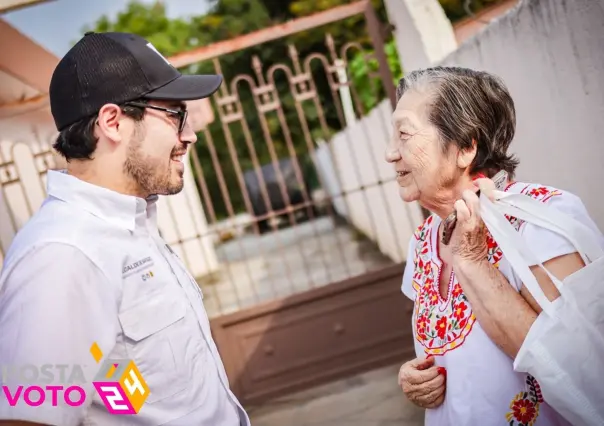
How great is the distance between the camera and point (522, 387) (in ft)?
5.20

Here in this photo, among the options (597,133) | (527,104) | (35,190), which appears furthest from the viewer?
(35,190)

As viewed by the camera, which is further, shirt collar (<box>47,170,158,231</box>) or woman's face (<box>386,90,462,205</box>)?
woman's face (<box>386,90,462,205</box>)

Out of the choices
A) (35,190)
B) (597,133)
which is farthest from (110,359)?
(35,190)

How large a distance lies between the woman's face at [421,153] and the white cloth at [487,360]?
20 cm

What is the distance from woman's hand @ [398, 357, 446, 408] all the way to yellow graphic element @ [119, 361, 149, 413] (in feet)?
2.56

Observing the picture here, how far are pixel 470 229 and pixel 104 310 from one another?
0.96 metres

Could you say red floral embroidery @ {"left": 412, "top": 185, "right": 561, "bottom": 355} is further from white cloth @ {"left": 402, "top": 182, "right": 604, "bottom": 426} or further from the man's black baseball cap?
the man's black baseball cap

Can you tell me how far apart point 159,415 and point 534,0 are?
6.57 ft

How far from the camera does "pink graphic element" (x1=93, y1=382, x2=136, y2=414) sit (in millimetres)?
1437

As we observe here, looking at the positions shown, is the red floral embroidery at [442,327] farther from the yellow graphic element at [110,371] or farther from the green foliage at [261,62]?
the green foliage at [261,62]

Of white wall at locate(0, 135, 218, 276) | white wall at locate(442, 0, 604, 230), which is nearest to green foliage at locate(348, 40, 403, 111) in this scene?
white wall at locate(0, 135, 218, 276)

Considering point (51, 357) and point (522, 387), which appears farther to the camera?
point (522, 387)

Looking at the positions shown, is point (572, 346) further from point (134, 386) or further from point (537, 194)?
point (134, 386)

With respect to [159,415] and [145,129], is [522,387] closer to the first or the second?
[159,415]
